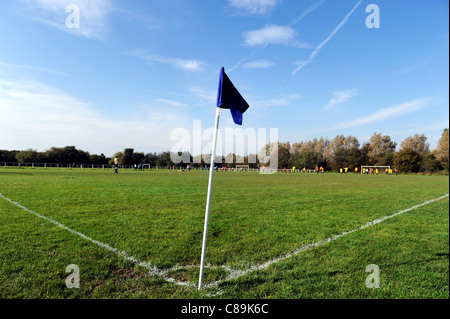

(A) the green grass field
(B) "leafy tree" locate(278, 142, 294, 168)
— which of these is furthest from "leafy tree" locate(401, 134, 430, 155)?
(A) the green grass field

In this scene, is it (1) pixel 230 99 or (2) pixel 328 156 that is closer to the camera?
(1) pixel 230 99

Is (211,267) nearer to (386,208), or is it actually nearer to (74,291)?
(74,291)

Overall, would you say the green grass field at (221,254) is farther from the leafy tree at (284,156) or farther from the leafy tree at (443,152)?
the leafy tree at (284,156)

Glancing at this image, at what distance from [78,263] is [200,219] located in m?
3.83

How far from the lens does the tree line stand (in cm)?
7544

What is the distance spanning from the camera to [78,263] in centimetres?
416

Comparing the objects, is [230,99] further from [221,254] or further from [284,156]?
[284,156]

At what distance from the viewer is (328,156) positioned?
350ft

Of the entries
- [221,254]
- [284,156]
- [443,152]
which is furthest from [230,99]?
[284,156]

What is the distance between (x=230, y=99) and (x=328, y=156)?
11147 centimetres

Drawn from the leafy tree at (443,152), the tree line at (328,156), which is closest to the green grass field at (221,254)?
the tree line at (328,156)

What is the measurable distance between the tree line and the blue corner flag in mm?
76565
